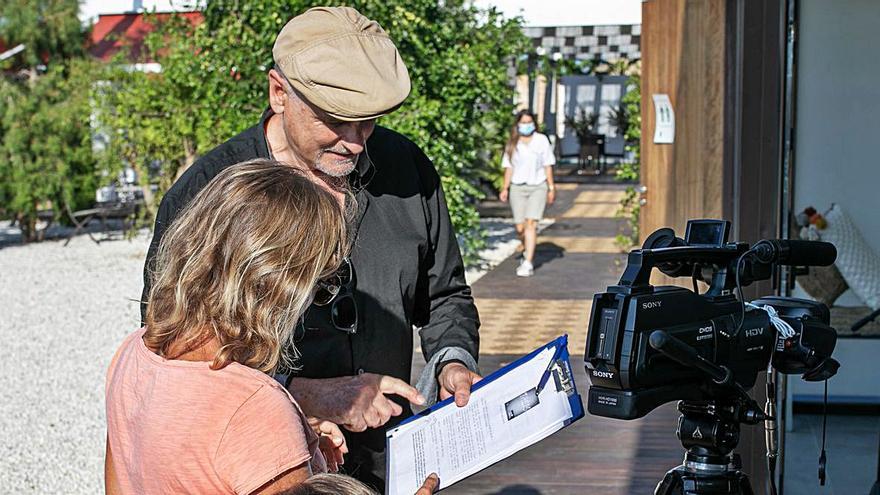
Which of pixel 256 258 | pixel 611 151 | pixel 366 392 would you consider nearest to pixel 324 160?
pixel 366 392

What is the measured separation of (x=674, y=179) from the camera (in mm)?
7590

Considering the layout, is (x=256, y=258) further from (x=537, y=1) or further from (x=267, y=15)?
(x=537, y=1)

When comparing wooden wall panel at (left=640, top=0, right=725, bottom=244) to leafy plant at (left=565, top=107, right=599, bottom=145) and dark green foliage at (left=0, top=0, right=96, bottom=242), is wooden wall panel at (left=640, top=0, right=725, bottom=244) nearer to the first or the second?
dark green foliage at (left=0, top=0, right=96, bottom=242)

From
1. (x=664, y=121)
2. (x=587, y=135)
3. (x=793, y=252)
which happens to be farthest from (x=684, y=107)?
(x=587, y=135)

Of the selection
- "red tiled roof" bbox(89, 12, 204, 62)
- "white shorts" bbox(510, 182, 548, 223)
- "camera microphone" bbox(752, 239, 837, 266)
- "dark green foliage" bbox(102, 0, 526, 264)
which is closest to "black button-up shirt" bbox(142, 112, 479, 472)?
"camera microphone" bbox(752, 239, 837, 266)

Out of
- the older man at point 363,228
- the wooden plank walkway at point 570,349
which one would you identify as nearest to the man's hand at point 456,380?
the older man at point 363,228

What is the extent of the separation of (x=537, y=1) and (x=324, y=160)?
1225 centimetres

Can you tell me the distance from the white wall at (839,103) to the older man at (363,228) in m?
3.70

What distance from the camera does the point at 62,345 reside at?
370 inches

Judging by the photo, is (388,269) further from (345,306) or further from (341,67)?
(341,67)

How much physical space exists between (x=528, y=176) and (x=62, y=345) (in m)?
5.28

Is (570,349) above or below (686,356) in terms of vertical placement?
below

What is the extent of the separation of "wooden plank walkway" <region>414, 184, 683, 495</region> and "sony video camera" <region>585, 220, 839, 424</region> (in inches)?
120

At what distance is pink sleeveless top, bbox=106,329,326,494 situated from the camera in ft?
5.80
